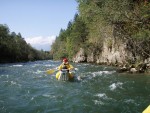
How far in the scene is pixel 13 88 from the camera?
71.6ft

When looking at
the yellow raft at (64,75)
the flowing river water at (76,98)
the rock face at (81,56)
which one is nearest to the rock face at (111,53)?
the rock face at (81,56)

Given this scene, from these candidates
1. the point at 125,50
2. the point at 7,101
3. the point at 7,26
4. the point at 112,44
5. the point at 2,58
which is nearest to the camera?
the point at 7,101

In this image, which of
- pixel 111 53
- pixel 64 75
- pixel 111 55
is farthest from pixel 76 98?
pixel 111 53

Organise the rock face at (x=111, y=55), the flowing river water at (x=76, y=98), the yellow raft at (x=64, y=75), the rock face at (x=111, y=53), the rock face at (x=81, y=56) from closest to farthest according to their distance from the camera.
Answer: the flowing river water at (x=76, y=98) → the yellow raft at (x=64, y=75) → the rock face at (x=111, y=53) → the rock face at (x=111, y=55) → the rock face at (x=81, y=56)

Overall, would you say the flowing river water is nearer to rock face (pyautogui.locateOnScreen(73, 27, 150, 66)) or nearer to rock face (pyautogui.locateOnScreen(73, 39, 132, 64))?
rock face (pyautogui.locateOnScreen(73, 27, 150, 66))

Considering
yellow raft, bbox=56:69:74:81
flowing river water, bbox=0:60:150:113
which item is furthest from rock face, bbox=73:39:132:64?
flowing river water, bbox=0:60:150:113

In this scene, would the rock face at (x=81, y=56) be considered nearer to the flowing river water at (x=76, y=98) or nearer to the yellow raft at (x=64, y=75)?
the yellow raft at (x=64, y=75)

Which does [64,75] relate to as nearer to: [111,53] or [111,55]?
[111,55]

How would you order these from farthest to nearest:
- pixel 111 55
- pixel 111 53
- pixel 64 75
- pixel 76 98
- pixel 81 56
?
pixel 81 56, pixel 111 53, pixel 111 55, pixel 64 75, pixel 76 98

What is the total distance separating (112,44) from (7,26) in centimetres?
4943

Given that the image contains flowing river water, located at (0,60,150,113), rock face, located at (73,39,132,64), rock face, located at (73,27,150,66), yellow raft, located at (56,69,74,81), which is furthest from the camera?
rock face, located at (73,39,132,64)

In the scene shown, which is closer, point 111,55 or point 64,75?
point 64,75

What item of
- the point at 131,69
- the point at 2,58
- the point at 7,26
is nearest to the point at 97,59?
the point at 131,69

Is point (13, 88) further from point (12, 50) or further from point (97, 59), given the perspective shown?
point (12, 50)
